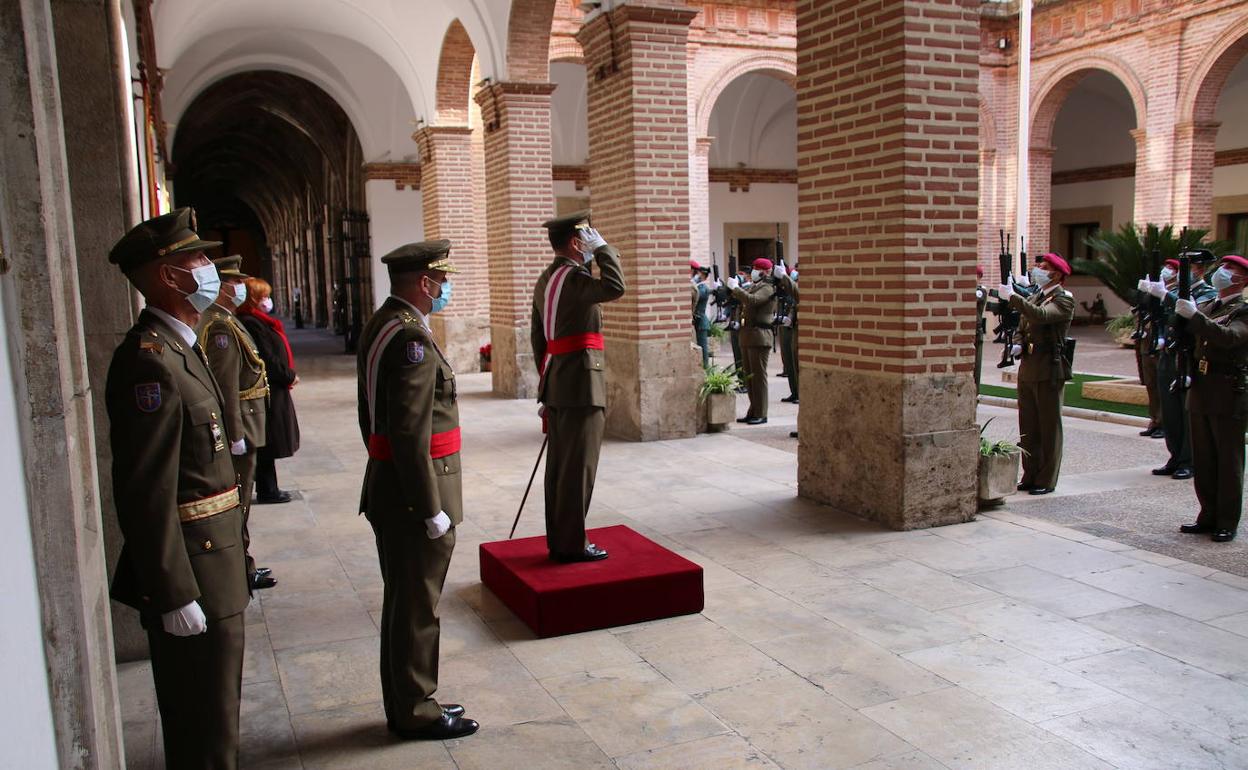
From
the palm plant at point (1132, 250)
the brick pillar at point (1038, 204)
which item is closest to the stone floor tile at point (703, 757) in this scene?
the palm plant at point (1132, 250)

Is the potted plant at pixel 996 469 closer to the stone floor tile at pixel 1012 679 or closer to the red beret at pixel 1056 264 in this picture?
the red beret at pixel 1056 264

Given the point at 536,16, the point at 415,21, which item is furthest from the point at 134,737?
the point at 415,21

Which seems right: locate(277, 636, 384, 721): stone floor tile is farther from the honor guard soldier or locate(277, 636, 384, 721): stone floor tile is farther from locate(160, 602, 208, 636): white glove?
locate(160, 602, 208, 636): white glove

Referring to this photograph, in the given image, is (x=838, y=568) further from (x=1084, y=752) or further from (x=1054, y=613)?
(x=1084, y=752)

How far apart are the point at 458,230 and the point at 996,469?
10.2 meters

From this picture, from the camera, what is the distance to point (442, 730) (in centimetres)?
→ 331

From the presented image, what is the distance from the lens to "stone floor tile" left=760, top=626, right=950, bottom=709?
3.54 metres

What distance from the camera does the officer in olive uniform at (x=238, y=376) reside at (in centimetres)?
470

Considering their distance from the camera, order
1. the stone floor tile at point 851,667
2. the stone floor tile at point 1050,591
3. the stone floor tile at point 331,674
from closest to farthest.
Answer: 1. the stone floor tile at point 851,667
2. the stone floor tile at point 331,674
3. the stone floor tile at point 1050,591

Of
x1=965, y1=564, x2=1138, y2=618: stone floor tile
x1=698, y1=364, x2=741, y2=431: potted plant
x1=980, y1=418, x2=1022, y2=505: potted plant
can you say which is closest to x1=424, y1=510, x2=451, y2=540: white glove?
x1=965, y1=564, x2=1138, y2=618: stone floor tile

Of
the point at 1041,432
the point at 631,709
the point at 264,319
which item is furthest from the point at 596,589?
the point at 1041,432

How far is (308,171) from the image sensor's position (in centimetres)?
2797

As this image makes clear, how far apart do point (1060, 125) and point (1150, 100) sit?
26.5 feet

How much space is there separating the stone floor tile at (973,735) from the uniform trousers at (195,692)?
2151 mm
